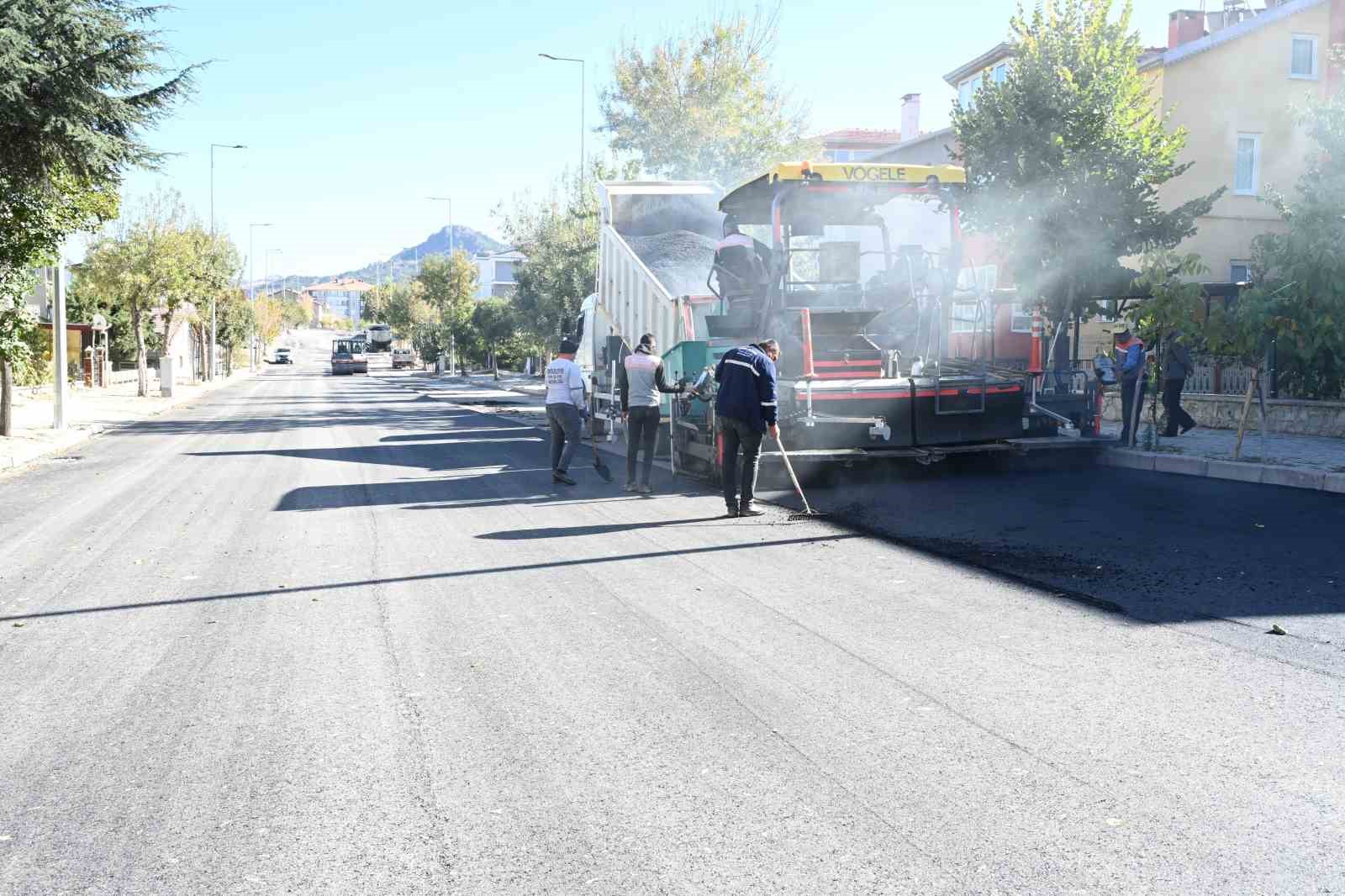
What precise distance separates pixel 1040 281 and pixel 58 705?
20.3m

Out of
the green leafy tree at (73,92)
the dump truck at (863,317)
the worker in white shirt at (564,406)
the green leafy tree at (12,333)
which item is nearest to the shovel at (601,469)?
the worker in white shirt at (564,406)

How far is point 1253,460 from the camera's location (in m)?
15.2

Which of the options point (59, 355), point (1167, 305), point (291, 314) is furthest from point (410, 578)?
point (291, 314)

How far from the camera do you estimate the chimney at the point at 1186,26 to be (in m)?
36.7

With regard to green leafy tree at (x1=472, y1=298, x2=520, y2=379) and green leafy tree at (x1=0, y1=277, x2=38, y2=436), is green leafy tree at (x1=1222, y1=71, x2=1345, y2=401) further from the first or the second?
green leafy tree at (x1=472, y1=298, x2=520, y2=379)

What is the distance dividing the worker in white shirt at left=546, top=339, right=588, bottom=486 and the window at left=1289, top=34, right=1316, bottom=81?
2790cm

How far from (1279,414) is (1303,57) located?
18996 mm

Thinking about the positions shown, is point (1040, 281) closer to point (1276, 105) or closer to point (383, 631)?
point (1276, 105)

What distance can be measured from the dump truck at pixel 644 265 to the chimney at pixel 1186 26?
2374cm

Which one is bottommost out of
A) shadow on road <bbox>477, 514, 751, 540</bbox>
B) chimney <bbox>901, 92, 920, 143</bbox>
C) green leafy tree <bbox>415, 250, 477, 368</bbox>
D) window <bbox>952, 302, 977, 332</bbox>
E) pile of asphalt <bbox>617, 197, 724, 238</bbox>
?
shadow on road <bbox>477, 514, 751, 540</bbox>

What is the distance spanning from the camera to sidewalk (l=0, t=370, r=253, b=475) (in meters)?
18.9

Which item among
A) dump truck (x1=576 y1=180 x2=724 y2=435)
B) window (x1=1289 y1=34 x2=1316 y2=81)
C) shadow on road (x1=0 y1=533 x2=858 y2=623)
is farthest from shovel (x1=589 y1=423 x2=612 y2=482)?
window (x1=1289 y1=34 x2=1316 y2=81)

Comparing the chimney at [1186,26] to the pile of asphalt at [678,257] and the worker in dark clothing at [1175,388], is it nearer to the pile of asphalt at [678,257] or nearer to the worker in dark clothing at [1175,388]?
the worker in dark clothing at [1175,388]

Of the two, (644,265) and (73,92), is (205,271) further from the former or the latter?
(73,92)
